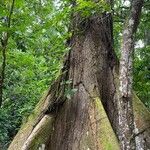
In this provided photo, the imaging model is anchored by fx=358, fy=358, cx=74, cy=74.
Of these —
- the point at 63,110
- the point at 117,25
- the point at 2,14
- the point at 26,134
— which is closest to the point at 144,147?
the point at 63,110

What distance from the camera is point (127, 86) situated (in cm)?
529

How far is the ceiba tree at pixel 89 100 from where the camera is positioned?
5.69 meters

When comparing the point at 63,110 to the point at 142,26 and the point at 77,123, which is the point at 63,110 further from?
the point at 142,26

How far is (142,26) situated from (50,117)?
5889 millimetres

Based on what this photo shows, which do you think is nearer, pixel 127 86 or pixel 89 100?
pixel 127 86

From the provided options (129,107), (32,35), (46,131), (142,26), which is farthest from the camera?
(142,26)

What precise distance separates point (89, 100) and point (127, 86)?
1270mm

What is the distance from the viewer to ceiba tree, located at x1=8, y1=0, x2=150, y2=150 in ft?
18.7

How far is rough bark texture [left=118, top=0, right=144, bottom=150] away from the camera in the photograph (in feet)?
16.6

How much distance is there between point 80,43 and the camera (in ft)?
23.4

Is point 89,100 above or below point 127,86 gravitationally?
below

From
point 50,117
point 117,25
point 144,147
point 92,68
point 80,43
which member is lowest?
A: point 144,147

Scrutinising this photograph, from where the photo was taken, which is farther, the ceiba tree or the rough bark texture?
the ceiba tree

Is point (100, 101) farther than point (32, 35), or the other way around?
point (32, 35)
